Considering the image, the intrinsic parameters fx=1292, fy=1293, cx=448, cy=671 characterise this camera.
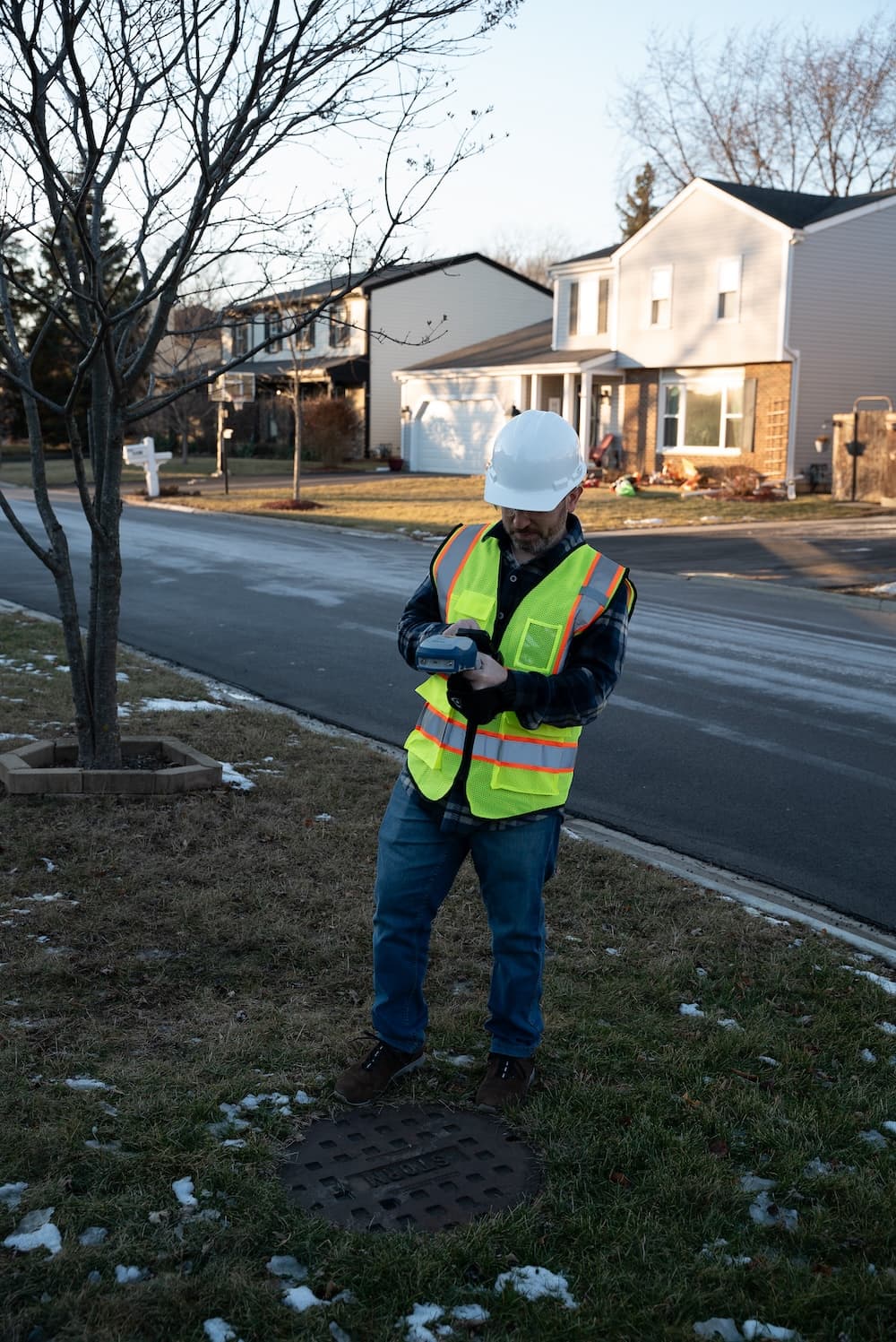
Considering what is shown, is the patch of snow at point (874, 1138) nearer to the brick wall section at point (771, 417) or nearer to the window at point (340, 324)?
the window at point (340, 324)

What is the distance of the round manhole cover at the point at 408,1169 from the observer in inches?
120

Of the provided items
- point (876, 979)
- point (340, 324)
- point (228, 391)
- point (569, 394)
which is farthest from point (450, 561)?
point (569, 394)

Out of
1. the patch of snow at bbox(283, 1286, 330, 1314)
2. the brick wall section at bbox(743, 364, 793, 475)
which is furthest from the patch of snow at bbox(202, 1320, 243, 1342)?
the brick wall section at bbox(743, 364, 793, 475)

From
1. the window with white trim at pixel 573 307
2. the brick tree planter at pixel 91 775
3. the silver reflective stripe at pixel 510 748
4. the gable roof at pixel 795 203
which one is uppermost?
the gable roof at pixel 795 203

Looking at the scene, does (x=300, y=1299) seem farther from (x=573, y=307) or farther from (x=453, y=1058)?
(x=573, y=307)

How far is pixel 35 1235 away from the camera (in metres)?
2.85

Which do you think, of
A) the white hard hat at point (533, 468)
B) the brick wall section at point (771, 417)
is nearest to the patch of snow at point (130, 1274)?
the white hard hat at point (533, 468)

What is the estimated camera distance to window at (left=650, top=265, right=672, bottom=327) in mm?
32531

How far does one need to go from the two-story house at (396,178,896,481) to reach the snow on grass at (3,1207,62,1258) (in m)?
28.9

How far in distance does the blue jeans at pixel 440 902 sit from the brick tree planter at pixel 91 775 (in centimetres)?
281

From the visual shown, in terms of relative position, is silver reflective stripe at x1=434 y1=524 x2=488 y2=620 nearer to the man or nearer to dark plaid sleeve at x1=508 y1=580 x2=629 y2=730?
the man

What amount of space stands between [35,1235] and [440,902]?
1.32 metres

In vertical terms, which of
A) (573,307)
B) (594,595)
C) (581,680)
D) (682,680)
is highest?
(573,307)

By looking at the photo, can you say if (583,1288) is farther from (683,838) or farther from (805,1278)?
(683,838)
